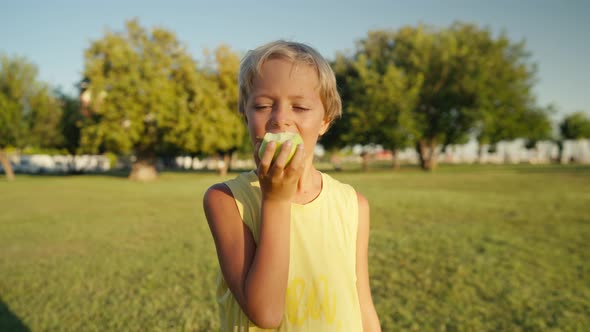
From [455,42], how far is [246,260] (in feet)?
152

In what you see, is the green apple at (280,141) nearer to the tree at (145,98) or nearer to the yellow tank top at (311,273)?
the yellow tank top at (311,273)

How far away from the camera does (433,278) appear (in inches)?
245

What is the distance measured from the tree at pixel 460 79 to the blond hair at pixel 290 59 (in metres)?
41.7

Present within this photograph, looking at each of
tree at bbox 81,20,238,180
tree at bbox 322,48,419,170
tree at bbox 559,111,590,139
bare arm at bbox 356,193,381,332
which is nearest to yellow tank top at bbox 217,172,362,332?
bare arm at bbox 356,193,381,332

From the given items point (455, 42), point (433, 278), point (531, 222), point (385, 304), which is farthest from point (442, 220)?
point (455, 42)

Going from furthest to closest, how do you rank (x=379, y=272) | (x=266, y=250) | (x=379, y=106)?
(x=379, y=106) < (x=379, y=272) < (x=266, y=250)

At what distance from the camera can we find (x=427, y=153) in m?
48.9

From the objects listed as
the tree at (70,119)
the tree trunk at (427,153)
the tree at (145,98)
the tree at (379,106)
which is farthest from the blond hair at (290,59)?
the tree trunk at (427,153)

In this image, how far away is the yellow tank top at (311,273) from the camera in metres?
1.46

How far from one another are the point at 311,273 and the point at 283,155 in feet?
1.93

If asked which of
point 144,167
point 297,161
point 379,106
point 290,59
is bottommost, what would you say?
point 144,167

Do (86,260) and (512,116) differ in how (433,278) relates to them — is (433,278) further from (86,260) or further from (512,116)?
(512,116)

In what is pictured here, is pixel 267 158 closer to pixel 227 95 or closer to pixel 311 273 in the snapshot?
pixel 311 273

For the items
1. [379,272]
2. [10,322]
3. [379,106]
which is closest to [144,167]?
[379,106]
